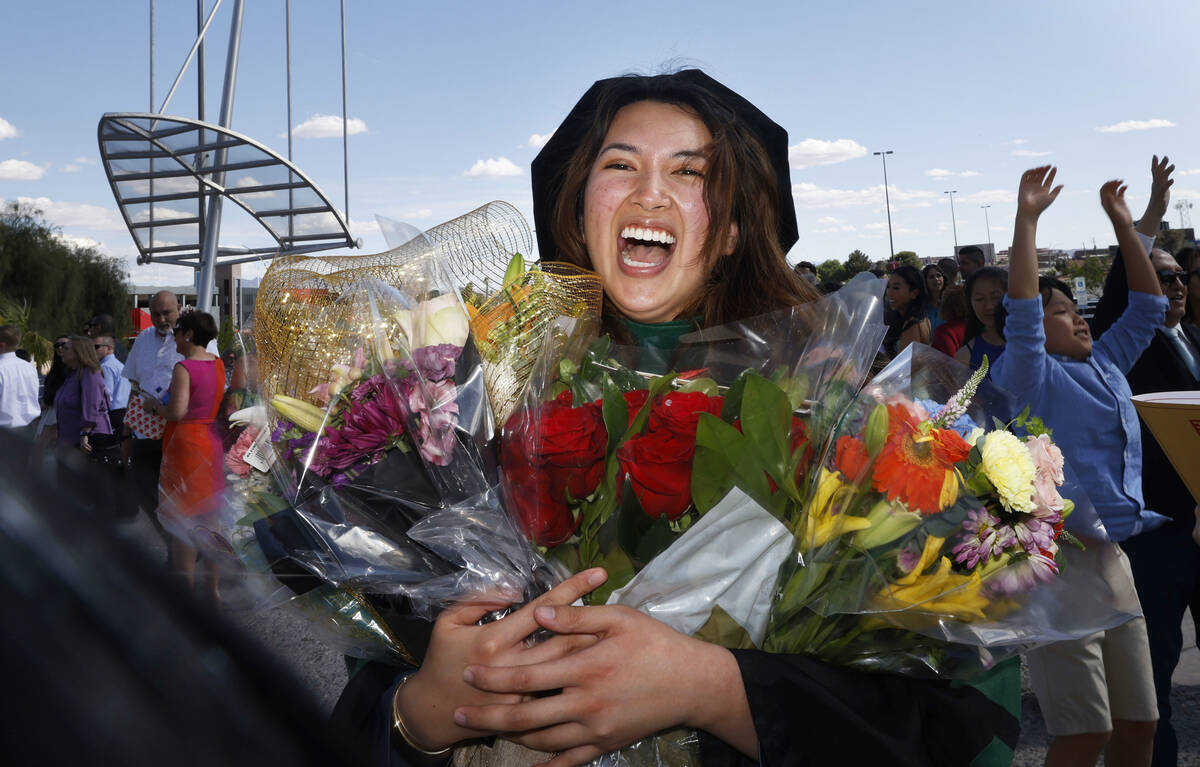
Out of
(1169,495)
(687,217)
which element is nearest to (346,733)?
(687,217)

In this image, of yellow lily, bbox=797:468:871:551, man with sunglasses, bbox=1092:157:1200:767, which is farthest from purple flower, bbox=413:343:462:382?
man with sunglasses, bbox=1092:157:1200:767

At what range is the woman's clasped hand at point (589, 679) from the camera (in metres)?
1.19

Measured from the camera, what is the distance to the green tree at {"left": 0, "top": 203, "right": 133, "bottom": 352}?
→ 33344 millimetres

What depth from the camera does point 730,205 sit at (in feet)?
6.25

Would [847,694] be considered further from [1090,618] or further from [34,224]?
[34,224]

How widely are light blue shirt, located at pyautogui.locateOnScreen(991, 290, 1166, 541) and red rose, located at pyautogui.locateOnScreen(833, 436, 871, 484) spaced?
219 cm

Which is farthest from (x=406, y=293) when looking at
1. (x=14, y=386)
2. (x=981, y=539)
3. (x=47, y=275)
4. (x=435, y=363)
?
(x=47, y=275)

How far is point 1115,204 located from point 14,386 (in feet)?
27.5

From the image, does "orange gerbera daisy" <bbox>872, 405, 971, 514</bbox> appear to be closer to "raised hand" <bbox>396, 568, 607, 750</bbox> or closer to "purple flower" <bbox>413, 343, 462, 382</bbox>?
"raised hand" <bbox>396, 568, 607, 750</bbox>

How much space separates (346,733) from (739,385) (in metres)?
0.91

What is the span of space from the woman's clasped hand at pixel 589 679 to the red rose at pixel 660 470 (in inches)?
5.3

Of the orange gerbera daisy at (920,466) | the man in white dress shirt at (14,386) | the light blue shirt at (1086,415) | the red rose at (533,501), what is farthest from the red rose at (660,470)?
the man in white dress shirt at (14,386)

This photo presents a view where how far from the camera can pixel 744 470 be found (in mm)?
1213

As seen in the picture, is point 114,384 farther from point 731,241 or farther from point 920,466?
point 920,466
